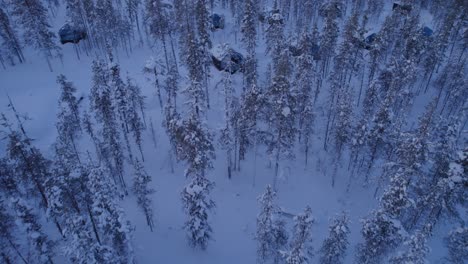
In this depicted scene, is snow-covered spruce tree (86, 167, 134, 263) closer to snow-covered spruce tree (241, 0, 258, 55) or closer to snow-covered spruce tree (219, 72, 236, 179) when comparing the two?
snow-covered spruce tree (219, 72, 236, 179)

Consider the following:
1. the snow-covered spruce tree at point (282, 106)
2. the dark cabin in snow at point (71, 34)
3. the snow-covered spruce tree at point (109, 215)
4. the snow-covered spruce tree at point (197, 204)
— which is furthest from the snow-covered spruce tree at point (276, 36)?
the dark cabin in snow at point (71, 34)

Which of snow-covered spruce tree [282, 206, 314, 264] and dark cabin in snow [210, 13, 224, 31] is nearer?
snow-covered spruce tree [282, 206, 314, 264]

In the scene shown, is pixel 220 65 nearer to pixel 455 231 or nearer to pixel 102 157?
pixel 102 157

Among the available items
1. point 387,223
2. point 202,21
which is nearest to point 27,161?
point 202,21

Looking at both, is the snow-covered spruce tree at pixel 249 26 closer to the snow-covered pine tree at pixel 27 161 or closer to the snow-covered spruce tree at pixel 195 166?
the snow-covered spruce tree at pixel 195 166

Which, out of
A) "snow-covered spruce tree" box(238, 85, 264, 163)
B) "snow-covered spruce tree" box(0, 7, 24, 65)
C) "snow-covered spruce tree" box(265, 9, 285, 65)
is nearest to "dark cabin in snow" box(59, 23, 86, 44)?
"snow-covered spruce tree" box(0, 7, 24, 65)

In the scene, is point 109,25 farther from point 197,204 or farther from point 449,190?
point 449,190
